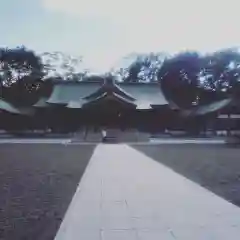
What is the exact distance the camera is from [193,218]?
19.8 feet

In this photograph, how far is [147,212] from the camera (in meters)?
6.55

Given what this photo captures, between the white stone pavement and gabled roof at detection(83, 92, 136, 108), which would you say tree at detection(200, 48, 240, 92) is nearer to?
gabled roof at detection(83, 92, 136, 108)

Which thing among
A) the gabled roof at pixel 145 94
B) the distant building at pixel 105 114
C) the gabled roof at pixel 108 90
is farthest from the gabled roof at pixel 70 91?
the gabled roof at pixel 145 94

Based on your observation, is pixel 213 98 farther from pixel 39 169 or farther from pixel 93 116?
pixel 39 169

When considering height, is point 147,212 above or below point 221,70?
above

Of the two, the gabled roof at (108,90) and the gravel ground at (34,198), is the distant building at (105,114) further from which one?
the gravel ground at (34,198)

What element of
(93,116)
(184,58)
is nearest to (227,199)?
(93,116)

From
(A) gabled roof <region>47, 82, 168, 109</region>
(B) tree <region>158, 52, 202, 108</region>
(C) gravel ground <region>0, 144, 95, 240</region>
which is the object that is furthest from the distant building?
(C) gravel ground <region>0, 144, 95, 240</region>

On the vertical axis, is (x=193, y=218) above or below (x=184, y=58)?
above

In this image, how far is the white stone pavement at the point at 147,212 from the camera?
5.21m

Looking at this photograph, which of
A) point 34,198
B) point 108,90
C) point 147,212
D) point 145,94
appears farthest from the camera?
point 145,94

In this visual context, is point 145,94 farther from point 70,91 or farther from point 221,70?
point 221,70

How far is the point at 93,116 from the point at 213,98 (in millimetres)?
20881

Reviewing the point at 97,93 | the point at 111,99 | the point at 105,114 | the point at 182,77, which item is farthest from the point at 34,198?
the point at 182,77
